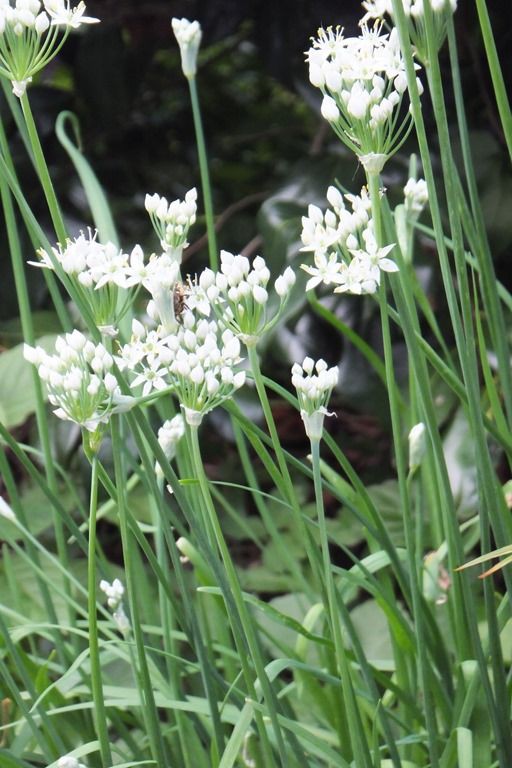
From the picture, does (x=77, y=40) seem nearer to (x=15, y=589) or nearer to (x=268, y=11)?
(x=268, y=11)

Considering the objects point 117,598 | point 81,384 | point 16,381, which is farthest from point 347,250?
point 16,381

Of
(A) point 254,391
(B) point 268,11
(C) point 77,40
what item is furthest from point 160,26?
(A) point 254,391

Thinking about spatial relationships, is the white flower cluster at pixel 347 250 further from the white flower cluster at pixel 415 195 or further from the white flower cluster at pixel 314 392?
the white flower cluster at pixel 415 195

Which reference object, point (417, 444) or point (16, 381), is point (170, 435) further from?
point (16, 381)

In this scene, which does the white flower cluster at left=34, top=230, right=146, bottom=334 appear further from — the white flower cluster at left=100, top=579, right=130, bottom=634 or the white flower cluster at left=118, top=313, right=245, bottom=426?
the white flower cluster at left=100, top=579, right=130, bottom=634

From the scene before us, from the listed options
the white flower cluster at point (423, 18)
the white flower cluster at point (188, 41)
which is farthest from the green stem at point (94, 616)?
the white flower cluster at point (188, 41)

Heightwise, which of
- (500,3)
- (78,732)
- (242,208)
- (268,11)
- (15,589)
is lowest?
(78,732)

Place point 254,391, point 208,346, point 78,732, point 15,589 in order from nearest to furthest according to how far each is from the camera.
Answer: point 208,346 → point 78,732 → point 15,589 → point 254,391

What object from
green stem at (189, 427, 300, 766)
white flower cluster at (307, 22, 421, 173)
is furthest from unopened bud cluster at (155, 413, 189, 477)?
white flower cluster at (307, 22, 421, 173)
